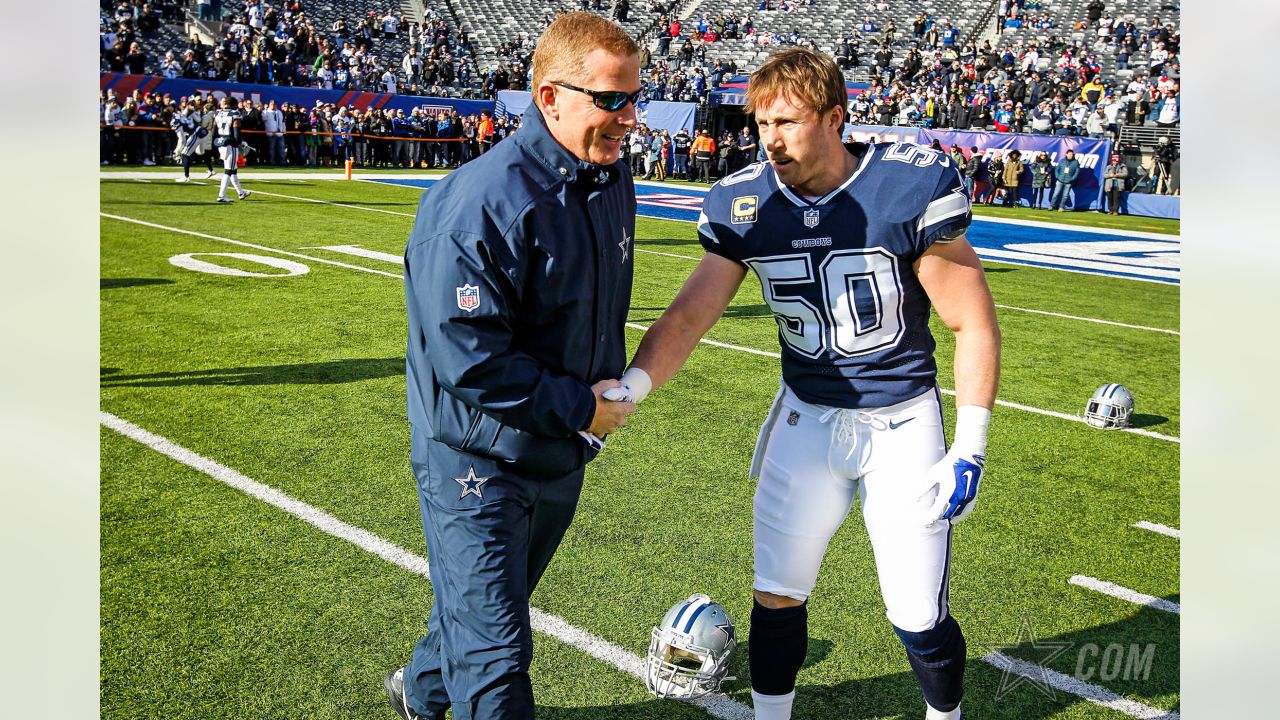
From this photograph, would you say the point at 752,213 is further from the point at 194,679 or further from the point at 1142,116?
the point at 1142,116

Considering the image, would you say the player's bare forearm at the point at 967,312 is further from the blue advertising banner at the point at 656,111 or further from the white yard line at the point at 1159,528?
the blue advertising banner at the point at 656,111

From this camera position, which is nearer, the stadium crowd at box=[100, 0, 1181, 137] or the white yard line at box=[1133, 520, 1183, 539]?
the white yard line at box=[1133, 520, 1183, 539]

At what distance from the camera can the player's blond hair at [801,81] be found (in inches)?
115

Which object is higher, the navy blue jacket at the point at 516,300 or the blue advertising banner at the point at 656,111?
the blue advertising banner at the point at 656,111

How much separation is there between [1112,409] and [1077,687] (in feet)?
12.0

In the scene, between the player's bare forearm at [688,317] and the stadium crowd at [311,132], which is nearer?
the player's bare forearm at [688,317]

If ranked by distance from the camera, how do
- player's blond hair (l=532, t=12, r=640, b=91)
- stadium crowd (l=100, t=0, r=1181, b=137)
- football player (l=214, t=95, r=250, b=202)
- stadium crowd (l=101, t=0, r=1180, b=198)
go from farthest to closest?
1. stadium crowd (l=100, t=0, r=1181, b=137)
2. stadium crowd (l=101, t=0, r=1180, b=198)
3. football player (l=214, t=95, r=250, b=202)
4. player's blond hair (l=532, t=12, r=640, b=91)

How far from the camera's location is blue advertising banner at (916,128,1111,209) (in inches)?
1017

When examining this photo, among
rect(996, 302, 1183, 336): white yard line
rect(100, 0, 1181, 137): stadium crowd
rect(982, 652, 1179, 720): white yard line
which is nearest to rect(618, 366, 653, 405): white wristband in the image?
rect(982, 652, 1179, 720): white yard line

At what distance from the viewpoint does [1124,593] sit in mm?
4598

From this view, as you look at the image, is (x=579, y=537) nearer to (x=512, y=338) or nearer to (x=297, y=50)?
(x=512, y=338)

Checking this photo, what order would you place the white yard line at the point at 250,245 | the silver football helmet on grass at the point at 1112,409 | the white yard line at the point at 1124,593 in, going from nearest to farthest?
the white yard line at the point at 1124,593 → the silver football helmet on grass at the point at 1112,409 → the white yard line at the point at 250,245

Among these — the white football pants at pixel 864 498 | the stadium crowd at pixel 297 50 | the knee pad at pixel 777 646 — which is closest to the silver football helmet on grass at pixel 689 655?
the knee pad at pixel 777 646

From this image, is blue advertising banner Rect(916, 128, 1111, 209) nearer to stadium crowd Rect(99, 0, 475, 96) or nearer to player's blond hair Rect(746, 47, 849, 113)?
stadium crowd Rect(99, 0, 475, 96)
